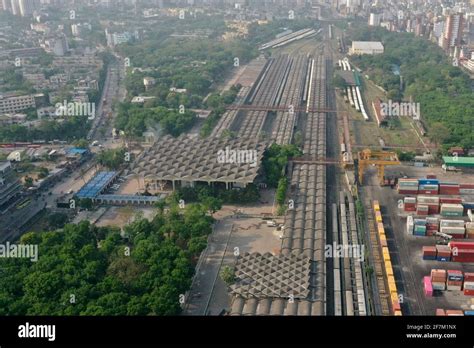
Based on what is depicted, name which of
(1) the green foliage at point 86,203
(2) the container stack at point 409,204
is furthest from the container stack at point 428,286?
(1) the green foliage at point 86,203

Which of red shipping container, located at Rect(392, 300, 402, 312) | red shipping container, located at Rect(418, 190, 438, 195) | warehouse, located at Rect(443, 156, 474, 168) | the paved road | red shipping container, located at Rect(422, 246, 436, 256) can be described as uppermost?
warehouse, located at Rect(443, 156, 474, 168)

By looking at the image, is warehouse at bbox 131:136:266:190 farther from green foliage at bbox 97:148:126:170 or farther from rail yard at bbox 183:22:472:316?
green foliage at bbox 97:148:126:170

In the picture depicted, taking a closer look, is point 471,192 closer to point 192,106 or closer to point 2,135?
point 192,106

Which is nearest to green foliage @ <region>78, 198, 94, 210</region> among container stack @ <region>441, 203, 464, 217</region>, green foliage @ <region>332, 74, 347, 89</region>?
container stack @ <region>441, 203, 464, 217</region>

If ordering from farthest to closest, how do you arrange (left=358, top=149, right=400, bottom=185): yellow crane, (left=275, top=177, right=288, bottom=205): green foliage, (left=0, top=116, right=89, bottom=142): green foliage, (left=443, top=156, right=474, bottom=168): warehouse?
(left=0, top=116, right=89, bottom=142): green foliage, (left=443, top=156, right=474, bottom=168): warehouse, (left=358, top=149, right=400, bottom=185): yellow crane, (left=275, top=177, right=288, bottom=205): green foliage

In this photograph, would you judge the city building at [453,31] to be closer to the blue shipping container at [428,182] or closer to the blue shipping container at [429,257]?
the blue shipping container at [428,182]

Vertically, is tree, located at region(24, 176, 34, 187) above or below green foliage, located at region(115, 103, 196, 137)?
below
